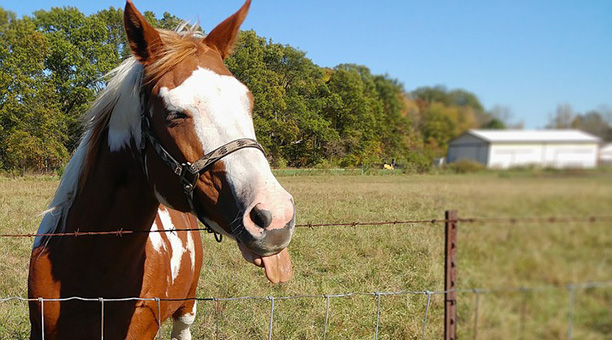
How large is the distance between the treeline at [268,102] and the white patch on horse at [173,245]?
3.80 feet

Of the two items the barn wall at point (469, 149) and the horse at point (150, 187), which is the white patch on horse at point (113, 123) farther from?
the barn wall at point (469, 149)

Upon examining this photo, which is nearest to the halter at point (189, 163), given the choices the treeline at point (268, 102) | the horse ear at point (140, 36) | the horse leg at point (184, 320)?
the horse ear at point (140, 36)

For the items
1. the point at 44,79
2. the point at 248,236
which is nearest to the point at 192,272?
the point at 248,236

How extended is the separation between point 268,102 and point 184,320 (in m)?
2.21

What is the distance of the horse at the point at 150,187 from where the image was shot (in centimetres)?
137

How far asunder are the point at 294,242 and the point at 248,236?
3477mm

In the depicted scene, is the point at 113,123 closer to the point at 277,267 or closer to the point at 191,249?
the point at 277,267

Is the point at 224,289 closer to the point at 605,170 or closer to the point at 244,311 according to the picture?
the point at 244,311

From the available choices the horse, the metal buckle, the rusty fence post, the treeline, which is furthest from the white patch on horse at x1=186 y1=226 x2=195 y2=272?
the rusty fence post

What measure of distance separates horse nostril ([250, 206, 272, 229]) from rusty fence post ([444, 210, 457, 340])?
3.81 ft

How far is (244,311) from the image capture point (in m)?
3.69

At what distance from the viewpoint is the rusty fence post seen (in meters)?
1.97

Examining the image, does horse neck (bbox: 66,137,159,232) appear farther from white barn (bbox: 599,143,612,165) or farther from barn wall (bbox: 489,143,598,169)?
white barn (bbox: 599,143,612,165)

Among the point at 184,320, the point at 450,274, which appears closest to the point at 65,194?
the point at 184,320
